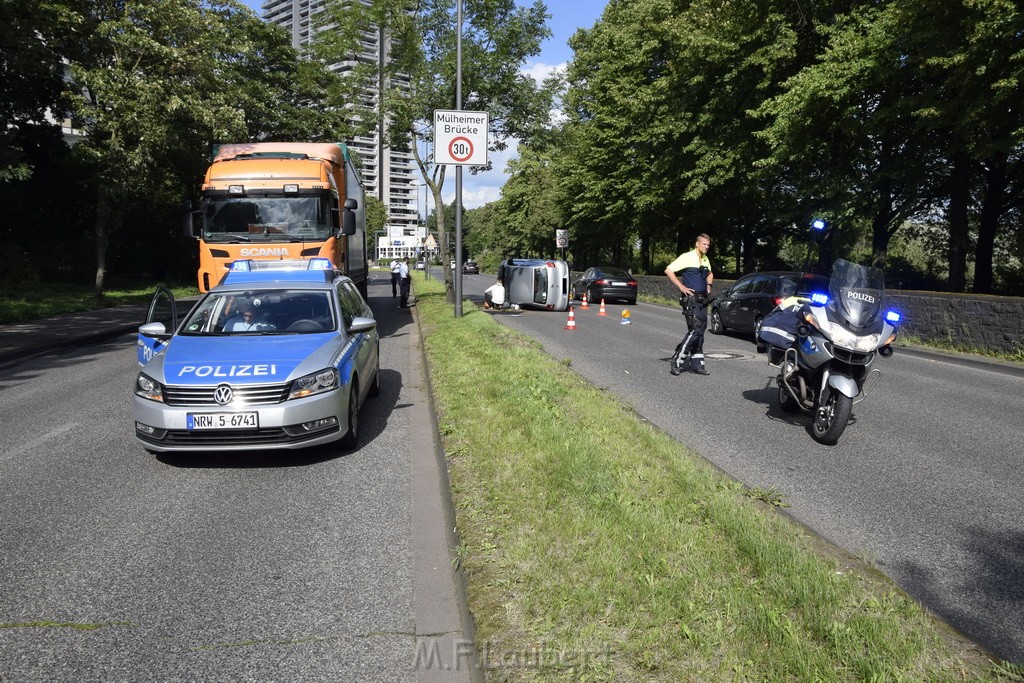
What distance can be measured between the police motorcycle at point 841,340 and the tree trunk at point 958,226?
15505mm

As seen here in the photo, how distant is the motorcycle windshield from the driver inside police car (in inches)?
199

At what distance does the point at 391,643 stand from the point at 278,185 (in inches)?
467

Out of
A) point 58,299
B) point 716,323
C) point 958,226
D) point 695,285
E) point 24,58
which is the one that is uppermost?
point 24,58

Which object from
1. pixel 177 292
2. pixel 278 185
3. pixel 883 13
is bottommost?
pixel 177 292

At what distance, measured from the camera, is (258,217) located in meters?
13.8

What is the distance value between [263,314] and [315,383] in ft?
5.05

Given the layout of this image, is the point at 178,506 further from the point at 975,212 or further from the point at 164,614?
the point at 975,212

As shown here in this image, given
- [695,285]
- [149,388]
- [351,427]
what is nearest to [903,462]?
[351,427]

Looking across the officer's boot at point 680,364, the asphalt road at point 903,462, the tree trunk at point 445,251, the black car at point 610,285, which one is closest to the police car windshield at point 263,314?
the asphalt road at point 903,462

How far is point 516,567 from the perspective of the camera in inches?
144

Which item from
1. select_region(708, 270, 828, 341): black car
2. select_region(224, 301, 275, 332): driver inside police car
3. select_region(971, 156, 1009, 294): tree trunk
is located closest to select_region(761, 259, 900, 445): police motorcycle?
select_region(224, 301, 275, 332): driver inside police car

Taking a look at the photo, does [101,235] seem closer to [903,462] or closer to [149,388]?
[149,388]

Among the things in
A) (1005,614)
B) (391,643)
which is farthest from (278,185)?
(1005,614)

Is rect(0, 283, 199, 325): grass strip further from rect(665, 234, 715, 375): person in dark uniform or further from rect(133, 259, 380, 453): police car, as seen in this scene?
rect(665, 234, 715, 375): person in dark uniform
